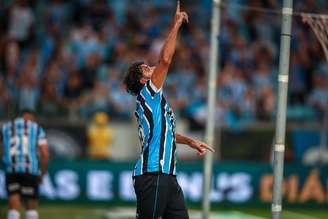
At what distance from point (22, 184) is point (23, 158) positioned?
1.35ft

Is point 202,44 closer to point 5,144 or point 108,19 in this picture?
point 108,19

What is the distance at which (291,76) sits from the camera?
23.0m

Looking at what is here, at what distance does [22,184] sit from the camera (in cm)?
1420

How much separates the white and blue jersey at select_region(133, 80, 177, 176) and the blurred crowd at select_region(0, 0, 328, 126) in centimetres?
1043

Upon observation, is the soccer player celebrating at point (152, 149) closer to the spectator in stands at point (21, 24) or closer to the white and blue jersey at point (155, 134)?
the white and blue jersey at point (155, 134)

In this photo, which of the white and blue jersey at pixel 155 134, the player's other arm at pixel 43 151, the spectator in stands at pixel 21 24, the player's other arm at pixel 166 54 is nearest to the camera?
the player's other arm at pixel 166 54

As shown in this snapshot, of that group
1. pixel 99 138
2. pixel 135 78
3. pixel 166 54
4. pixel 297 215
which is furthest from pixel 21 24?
pixel 166 54

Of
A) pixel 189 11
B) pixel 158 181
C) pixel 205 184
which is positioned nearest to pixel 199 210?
pixel 205 184

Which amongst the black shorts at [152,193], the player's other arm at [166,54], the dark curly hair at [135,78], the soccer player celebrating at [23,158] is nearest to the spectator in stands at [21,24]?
the soccer player celebrating at [23,158]

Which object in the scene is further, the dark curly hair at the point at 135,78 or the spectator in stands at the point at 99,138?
the spectator in stands at the point at 99,138

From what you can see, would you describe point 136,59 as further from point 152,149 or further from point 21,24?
point 152,149

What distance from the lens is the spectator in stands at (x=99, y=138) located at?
1938 cm

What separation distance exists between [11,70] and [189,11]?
5775 millimetres

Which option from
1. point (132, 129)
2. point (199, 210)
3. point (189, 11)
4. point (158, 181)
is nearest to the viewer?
point (158, 181)
